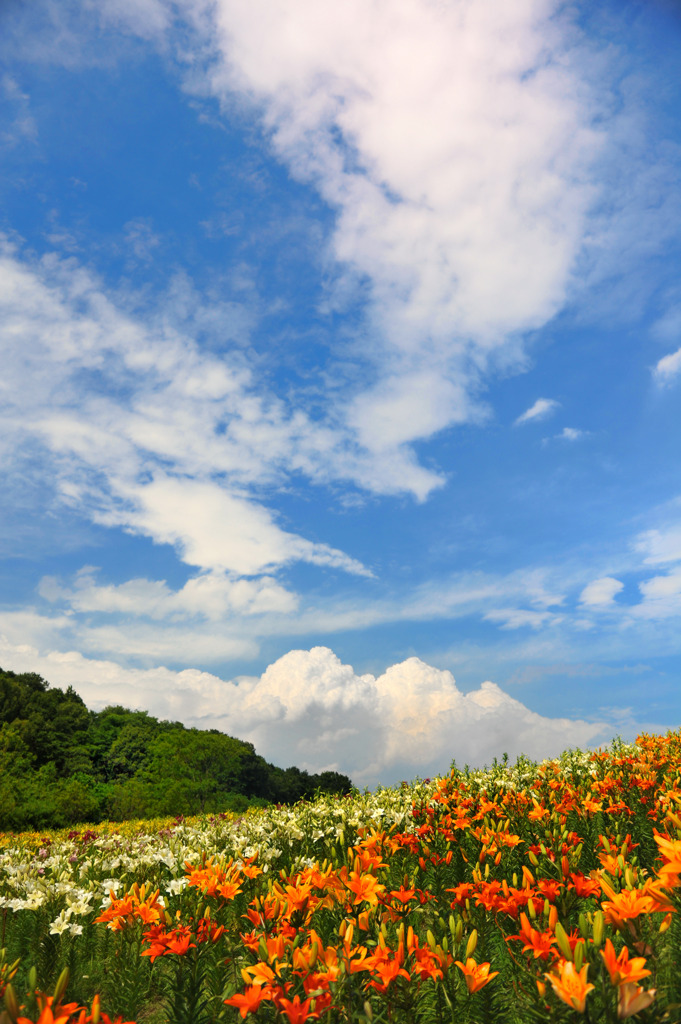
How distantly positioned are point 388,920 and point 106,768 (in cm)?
4300

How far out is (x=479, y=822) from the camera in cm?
667

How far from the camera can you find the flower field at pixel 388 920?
261cm

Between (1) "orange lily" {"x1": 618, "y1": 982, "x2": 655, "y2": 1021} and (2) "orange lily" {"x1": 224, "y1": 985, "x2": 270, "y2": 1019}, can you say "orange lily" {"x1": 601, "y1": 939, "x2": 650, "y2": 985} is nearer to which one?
(1) "orange lily" {"x1": 618, "y1": 982, "x2": 655, "y2": 1021}

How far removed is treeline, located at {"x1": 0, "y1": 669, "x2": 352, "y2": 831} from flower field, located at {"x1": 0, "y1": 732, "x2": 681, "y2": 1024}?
22810 mm

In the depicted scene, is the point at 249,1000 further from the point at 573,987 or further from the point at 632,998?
the point at 632,998

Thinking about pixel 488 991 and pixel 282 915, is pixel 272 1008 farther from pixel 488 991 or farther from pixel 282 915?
pixel 488 991

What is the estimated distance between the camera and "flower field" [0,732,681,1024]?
261cm

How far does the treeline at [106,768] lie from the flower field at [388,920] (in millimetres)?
22810

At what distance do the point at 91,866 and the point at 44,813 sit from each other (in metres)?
28.4

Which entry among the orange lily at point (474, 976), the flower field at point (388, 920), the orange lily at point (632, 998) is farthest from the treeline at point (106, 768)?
the orange lily at point (632, 998)

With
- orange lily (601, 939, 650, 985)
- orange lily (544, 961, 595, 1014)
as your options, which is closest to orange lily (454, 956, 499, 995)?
orange lily (544, 961, 595, 1014)

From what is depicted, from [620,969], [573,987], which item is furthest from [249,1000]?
[620,969]

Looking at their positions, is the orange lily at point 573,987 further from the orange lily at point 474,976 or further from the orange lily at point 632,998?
the orange lily at point 474,976

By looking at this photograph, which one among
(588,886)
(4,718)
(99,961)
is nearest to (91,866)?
(99,961)
